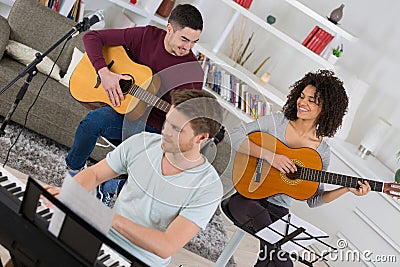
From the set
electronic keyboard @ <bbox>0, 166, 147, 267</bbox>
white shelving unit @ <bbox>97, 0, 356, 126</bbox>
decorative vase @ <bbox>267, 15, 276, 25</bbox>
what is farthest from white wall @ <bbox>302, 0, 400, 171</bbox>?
electronic keyboard @ <bbox>0, 166, 147, 267</bbox>

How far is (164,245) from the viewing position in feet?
4.97

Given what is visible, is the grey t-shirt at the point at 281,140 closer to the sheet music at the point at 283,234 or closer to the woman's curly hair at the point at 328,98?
the woman's curly hair at the point at 328,98

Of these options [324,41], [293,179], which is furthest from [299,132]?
[324,41]

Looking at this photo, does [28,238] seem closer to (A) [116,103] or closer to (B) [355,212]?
(A) [116,103]

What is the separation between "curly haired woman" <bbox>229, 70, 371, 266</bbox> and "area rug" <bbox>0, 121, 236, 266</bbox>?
55 cm

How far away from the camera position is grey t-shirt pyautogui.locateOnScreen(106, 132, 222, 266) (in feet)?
5.16

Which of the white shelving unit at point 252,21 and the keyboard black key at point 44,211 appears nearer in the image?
the keyboard black key at point 44,211


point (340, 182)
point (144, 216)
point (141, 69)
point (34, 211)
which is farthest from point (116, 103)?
point (34, 211)

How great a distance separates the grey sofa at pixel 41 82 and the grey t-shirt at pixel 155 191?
1465 millimetres

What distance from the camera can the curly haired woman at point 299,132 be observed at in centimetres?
215

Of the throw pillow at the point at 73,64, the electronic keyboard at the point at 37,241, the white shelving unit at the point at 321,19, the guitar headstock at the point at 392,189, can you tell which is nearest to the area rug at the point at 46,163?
the throw pillow at the point at 73,64

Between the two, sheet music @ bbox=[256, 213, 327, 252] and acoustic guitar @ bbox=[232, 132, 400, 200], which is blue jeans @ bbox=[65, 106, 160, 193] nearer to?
acoustic guitar @ bbox=[232, 132, 400, 200]

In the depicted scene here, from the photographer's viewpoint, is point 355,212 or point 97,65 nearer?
point 97,65

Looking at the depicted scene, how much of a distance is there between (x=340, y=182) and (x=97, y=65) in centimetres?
105
